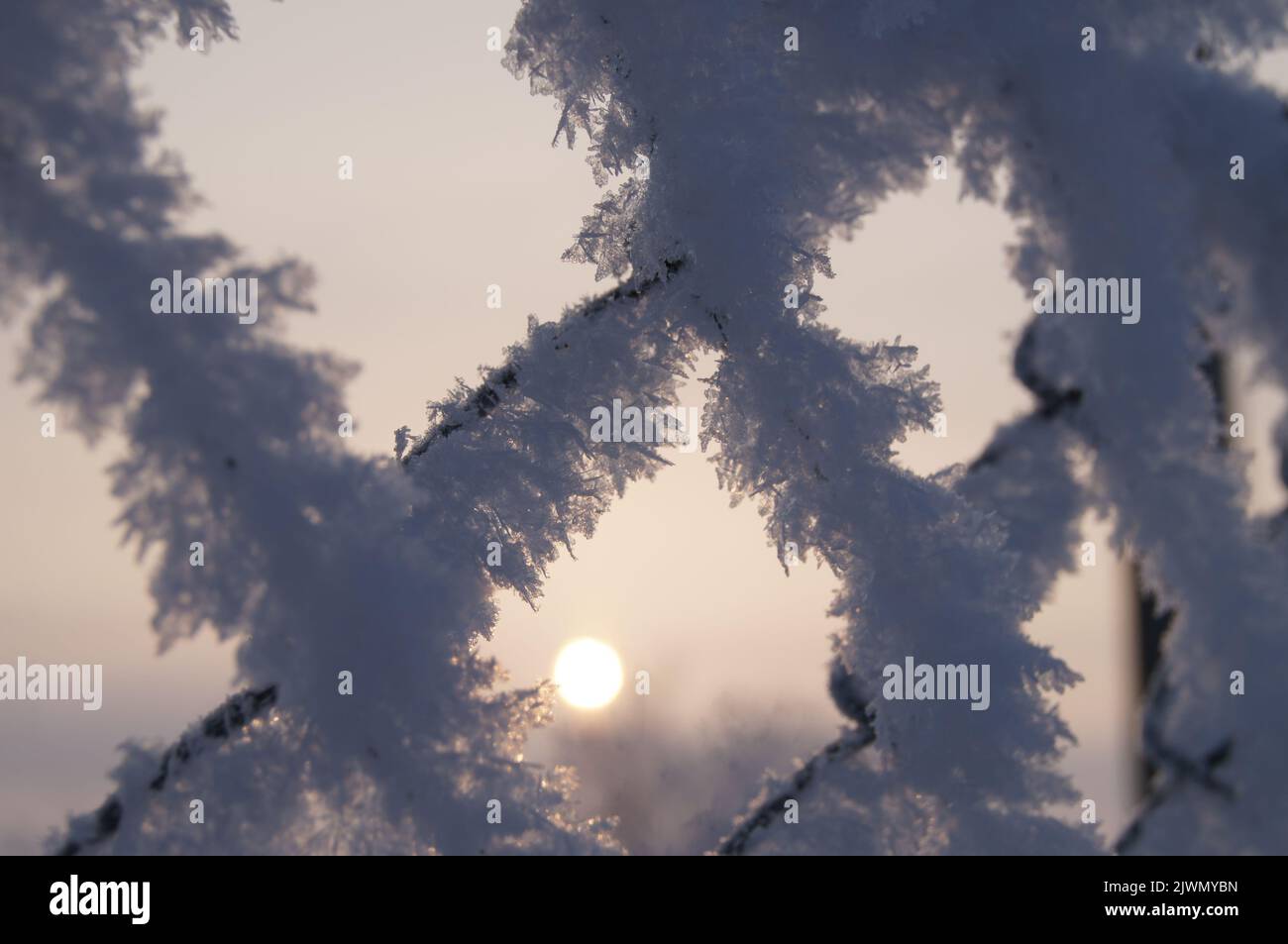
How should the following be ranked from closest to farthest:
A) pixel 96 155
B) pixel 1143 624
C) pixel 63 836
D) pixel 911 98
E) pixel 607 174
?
pixel 96 155
pixel 63 836
pixel 607 174
pixel 911 98
pixel 1143 624

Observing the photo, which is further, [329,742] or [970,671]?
[970,671]

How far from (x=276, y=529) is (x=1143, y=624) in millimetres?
1589

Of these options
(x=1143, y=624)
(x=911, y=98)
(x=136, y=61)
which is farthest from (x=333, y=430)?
(x=1143, y=624)

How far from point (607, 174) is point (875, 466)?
0.62 meters

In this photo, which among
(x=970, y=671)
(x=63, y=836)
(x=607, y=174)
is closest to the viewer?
(x=63, y=836)

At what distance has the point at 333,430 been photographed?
1239 millimetres

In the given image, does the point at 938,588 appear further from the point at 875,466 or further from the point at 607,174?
the point at 607,174

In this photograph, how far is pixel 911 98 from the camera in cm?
186

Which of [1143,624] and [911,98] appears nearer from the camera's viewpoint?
[911,98]

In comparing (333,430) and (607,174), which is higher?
(607,174)

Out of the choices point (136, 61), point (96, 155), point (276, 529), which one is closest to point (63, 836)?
point (276, 529)

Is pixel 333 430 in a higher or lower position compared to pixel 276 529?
higher
